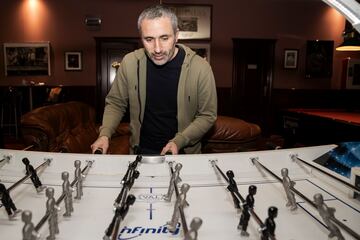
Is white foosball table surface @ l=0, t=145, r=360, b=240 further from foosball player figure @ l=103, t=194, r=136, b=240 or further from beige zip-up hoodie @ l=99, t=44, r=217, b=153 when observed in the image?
beige zip-up hoodie @ l=99, t=44, r=217, b=153

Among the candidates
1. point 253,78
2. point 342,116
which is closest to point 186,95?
point 342,116

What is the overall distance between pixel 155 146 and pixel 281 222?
1182 millimetres

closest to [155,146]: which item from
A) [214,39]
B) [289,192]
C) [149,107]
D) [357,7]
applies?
[149,107]

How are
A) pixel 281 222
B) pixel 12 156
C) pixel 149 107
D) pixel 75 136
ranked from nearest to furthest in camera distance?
1. pixel 281 222
2. pixel 12 156
3. pixel 149 107
4. pixel 75 136

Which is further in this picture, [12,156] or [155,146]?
[155,146]

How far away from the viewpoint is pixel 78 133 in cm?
361

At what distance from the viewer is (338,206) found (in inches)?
39.2

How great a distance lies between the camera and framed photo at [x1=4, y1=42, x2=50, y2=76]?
7664 millimetres

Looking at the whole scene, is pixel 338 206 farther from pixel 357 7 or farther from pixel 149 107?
pixel 149 107

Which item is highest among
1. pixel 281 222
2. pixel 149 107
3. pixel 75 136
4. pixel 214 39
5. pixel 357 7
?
pixel 214 39

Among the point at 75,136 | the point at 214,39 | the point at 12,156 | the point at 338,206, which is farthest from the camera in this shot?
the point at 214,39

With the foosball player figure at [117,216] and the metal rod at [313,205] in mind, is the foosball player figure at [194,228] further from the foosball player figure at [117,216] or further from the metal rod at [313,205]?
the metal rod at [313,205]

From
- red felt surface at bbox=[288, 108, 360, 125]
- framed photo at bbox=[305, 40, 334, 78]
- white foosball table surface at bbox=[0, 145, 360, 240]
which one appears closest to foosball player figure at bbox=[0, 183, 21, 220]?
white foosball table surface at bbox=[0, 145, 360, 240]

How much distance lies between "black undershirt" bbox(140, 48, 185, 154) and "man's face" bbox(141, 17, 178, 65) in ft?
0.50
